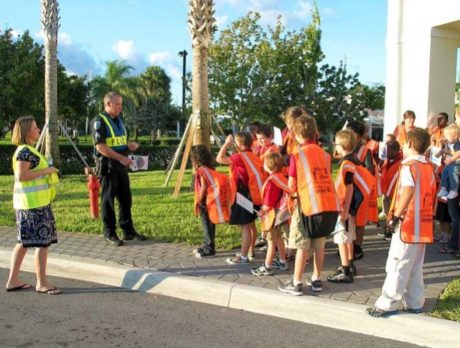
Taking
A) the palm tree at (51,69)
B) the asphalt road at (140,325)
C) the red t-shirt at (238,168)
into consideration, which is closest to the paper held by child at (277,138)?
the red t-shirt at (238,168)

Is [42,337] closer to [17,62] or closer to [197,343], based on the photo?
[197,343]

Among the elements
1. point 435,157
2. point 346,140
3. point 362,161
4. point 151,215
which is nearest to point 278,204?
point 346,140

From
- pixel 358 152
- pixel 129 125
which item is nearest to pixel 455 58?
pixel 358 152

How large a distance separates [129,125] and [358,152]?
4491 cm

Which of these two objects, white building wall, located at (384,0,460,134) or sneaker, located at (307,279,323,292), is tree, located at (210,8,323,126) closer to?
white building wall, located at (384,0,460,134)

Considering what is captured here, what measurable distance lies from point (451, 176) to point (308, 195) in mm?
2855

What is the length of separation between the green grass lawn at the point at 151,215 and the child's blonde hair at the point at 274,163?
5.56 feet

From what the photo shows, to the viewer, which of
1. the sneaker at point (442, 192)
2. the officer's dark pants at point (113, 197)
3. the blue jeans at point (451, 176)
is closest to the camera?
the blue jeans at point (451, 176)

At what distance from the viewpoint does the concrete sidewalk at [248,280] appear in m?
4.60

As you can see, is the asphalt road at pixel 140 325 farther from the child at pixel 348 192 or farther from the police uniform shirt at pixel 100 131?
the police uniform shirt at pixel 100 131

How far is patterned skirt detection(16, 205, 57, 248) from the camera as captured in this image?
543cm

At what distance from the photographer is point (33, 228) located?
5441 mm

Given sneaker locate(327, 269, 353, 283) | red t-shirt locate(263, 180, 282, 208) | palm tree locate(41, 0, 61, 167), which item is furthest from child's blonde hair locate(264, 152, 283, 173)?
palm tree locate(41, 0, 61, 167)

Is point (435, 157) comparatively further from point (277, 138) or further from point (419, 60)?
point (419, 60)
